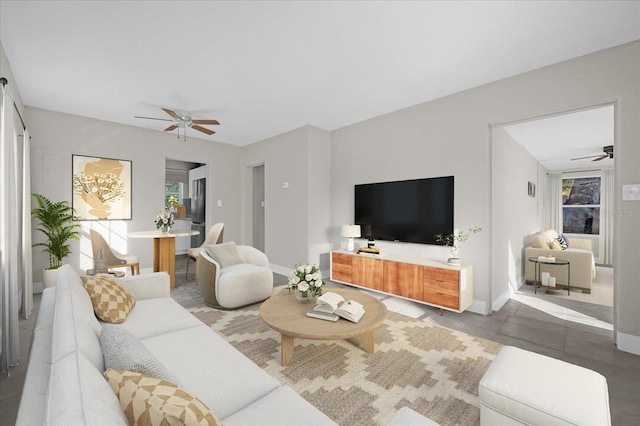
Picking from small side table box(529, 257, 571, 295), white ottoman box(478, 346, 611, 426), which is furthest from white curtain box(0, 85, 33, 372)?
small side table box(529, 257, 571, 295)

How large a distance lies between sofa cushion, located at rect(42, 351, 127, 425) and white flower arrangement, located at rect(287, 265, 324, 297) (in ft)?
5.92

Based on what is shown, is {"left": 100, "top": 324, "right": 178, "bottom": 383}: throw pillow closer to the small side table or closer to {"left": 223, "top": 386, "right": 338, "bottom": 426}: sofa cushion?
{"left": 223, "top": 386, "right": 338, "bottom": 426}: sofa cushion

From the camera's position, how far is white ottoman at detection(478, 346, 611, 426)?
50.4 inches

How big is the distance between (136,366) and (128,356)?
0.28 feet

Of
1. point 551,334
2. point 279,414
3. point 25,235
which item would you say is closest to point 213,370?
point 279,414

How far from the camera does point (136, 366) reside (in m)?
0.99

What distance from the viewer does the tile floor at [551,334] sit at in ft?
6.42

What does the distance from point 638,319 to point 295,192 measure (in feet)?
14.7

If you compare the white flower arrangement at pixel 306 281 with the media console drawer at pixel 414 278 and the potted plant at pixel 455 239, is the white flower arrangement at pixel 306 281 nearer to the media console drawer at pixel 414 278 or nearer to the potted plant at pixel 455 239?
the media console drawer at pixel 414 278

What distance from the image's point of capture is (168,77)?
328 centimetres

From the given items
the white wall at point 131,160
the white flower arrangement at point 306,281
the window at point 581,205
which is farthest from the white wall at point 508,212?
the white wall at point 131,160

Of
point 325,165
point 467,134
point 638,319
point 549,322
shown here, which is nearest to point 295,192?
point 325,165

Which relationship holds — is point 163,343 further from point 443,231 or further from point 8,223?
point 443,231

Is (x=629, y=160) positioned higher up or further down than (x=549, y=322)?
higher up
